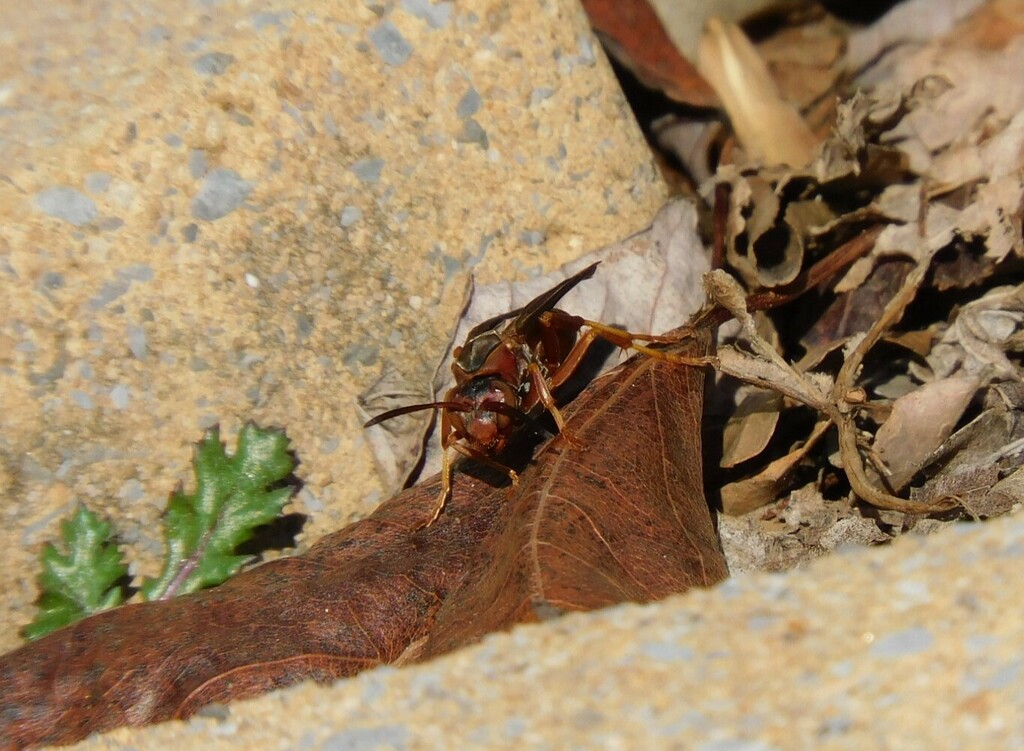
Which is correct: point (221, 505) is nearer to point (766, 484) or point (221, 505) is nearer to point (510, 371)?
point (510, 371)

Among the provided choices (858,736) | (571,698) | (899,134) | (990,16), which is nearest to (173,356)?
(571,698)

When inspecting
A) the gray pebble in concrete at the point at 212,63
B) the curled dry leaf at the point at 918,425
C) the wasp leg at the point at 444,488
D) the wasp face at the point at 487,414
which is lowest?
the curled dry leaf at the point at 918,425

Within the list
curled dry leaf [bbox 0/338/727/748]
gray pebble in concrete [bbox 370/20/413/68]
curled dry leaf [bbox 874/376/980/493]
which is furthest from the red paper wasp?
gray pebble in concrete [bbox 370/20/413/68]

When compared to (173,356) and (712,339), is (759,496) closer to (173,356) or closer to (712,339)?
(712,339)

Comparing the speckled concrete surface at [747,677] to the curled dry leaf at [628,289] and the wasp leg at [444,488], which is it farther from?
the curled dry leaf at [628,289]

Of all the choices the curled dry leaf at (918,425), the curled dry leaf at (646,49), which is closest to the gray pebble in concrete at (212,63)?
the curled dry leaf at (646,49)

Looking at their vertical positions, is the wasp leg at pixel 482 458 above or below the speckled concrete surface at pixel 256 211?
below

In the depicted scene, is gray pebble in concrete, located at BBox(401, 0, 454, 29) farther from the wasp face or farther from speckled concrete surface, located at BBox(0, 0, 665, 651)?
the wasp face
